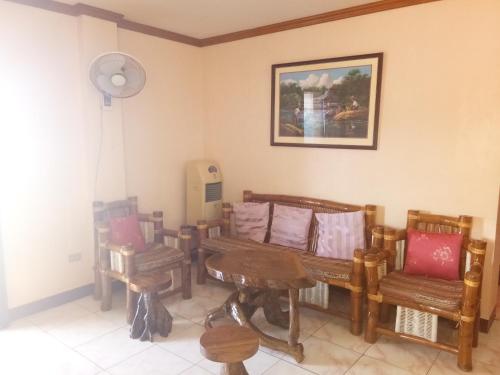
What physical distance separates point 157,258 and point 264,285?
1.21 meters

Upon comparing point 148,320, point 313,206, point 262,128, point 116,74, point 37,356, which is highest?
point 116,74

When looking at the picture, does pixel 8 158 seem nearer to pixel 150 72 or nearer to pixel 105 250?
pixel 105 250

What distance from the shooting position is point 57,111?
321cm

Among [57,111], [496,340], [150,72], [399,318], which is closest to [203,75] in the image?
[150,72]

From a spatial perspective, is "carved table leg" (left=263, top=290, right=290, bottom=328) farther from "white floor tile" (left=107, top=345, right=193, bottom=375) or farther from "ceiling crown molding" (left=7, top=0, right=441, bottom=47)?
"ceiling crown molding" (left=7, top=0, right=441, bottom=47)

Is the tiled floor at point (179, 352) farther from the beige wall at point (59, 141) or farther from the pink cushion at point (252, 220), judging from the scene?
the pink cushion at point (252, 220)

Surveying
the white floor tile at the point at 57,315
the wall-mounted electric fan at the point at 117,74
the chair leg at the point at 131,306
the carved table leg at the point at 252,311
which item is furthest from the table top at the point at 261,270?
the wall-mounted electric fan at the point at 117,74

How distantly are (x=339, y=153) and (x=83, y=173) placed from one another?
2359 mm

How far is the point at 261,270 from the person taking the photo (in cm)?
252

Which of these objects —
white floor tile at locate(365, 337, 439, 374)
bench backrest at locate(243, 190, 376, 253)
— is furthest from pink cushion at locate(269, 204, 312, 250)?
white floor tile at locate(365, 337, 439, 374)

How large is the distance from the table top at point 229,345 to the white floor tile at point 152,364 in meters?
0.57

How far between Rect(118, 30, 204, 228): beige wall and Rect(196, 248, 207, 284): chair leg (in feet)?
2.48

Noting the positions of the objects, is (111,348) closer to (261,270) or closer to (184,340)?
(184,340)

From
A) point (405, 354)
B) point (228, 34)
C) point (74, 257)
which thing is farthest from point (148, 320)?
point (228, 34)
